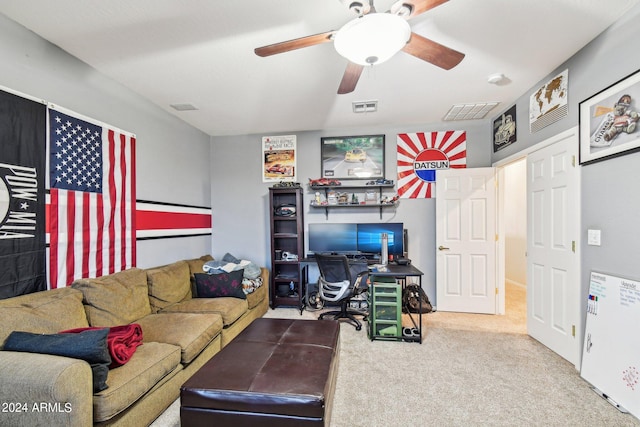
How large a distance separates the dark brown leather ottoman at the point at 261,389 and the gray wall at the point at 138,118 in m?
2.06

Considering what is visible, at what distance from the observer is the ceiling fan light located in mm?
1390

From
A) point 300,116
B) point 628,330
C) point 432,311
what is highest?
point 300,116

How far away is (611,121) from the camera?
6.81 ft

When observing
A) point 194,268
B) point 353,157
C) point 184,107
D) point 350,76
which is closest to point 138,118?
point 184,107

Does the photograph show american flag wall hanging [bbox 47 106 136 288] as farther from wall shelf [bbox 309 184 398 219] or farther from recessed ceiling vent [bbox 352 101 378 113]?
recessed ceiling vent [bbox 352 101 378 113]

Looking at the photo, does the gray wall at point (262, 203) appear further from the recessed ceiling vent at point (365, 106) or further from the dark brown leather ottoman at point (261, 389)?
the dark brown leather ottoman at point (261, 389)

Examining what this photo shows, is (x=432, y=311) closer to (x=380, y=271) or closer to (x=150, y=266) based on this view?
(x=380, y=271)

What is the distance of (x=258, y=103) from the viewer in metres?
3.37

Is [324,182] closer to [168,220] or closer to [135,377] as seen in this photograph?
[168,220]

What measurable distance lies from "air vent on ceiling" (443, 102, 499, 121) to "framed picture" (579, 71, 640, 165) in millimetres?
1249

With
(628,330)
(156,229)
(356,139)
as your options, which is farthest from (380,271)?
(156,229)

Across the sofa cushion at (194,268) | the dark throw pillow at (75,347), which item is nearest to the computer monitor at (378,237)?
the sofa cushion at (194,268)

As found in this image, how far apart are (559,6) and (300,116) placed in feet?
8.91

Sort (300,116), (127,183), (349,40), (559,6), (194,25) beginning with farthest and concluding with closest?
(300,116) < (127,183) < (194,25) < (559,6) < (349,40)
